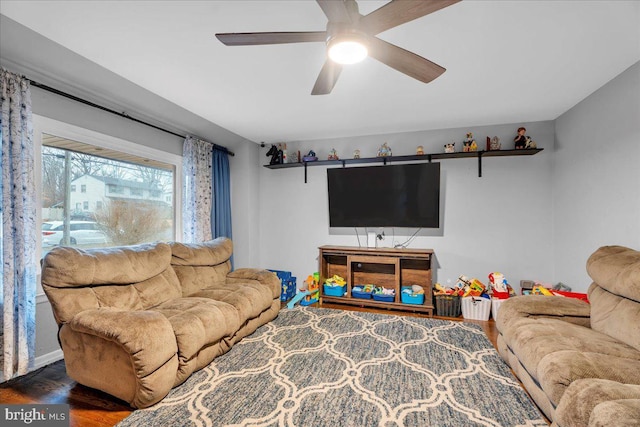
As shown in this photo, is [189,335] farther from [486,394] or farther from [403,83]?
[403,83]

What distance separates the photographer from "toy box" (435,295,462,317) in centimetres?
338

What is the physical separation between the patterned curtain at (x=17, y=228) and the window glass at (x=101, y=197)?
294 mm

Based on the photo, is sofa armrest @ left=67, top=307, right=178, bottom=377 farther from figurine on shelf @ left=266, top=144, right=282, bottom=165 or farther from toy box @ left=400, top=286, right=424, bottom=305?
figurine on shelf @ left=266, top=144, right=282, bottom=165

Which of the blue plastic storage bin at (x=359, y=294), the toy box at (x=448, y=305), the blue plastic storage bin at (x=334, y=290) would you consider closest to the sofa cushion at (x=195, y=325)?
the blue plastic storage bin at (x=334, y=290)

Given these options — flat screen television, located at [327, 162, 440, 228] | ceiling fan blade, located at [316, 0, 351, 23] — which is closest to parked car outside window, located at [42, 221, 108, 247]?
flat screen television, located at [327, 162, 440, 228]

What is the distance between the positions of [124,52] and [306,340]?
8.93 ft

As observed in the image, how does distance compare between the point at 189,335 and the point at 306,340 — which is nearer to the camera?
the point at 189,335

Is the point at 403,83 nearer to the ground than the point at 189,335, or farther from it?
farther from it

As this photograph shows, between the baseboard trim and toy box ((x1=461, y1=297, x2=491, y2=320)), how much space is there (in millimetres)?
4012

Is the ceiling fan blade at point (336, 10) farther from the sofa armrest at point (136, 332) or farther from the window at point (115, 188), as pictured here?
the window at point (115, 188)

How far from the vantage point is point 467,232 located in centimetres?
382

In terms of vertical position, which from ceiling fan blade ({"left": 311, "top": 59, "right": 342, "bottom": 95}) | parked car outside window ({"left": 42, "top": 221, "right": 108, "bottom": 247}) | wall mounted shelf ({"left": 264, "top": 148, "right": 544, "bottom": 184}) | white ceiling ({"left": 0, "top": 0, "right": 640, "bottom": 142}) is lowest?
parked car outside window ({"left": 42, "top": 221, "right": 108, "bottom": 247})

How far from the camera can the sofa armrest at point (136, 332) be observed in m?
1.68

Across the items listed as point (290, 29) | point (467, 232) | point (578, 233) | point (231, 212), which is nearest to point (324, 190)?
point (231, 212)
